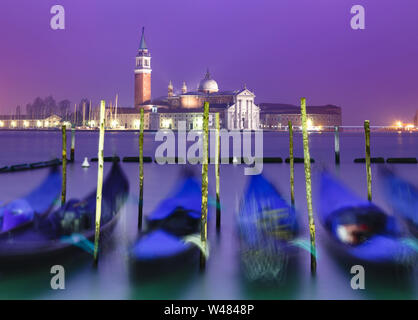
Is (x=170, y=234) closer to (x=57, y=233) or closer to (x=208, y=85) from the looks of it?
(x=57, y=233)

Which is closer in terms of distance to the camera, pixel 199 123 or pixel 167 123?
pixel 199 123

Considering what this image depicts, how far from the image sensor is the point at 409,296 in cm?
643

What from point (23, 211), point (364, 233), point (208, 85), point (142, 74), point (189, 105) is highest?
point (142, 74)

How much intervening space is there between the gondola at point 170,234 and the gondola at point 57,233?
845 millimetres

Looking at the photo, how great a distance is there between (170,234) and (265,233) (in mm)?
1462

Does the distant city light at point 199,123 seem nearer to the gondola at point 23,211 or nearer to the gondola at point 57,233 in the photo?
the gondola at point 23,211

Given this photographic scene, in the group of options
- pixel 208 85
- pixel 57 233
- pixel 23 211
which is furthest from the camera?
pixel 208 85

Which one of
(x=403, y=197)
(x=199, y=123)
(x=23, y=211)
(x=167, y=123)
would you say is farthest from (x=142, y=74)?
(x=23, y=211)

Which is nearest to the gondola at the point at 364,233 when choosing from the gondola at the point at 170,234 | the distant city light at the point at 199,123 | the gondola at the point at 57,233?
the gondola at the point at 170,234

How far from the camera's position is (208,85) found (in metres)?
103

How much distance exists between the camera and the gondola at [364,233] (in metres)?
7.70

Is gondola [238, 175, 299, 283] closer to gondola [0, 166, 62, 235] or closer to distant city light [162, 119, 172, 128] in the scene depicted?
gondola [0, 166, 62, 235]
